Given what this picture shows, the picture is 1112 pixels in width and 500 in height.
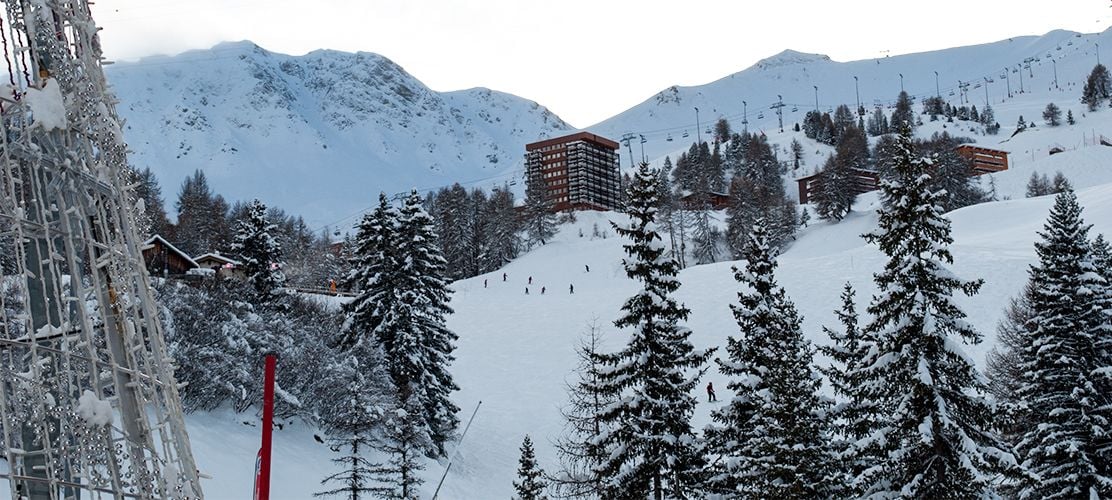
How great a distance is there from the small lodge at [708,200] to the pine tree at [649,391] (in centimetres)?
6756

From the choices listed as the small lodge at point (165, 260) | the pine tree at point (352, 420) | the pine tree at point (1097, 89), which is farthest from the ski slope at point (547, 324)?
the pine tree at point (1097, 89)

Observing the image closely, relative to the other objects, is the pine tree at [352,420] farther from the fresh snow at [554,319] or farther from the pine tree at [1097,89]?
the pine tree at [1097,89]

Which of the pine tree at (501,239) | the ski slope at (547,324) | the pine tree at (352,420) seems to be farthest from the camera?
the pine tree at (501,239)

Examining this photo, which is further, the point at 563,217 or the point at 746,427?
the point at 563,217

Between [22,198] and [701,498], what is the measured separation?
51.6ft

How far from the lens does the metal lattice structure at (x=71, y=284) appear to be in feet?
15.5

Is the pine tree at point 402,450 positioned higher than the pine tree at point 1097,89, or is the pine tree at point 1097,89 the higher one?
the pine tree at point 1097,89

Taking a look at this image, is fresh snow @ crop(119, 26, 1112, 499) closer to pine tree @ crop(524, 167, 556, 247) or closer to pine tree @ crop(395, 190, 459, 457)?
pine tree @ crop(395, 190, 459, 457)

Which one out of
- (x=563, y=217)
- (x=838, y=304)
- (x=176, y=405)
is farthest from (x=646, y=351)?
(x=563, y=217)

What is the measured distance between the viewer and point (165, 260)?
4238 centimetres

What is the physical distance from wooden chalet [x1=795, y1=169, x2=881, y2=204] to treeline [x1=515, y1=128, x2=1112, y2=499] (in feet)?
235

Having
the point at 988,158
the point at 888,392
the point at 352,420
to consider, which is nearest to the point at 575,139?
the point at 988,158

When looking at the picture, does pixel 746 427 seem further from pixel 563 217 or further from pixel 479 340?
pixel 563 217

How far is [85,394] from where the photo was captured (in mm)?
4699
